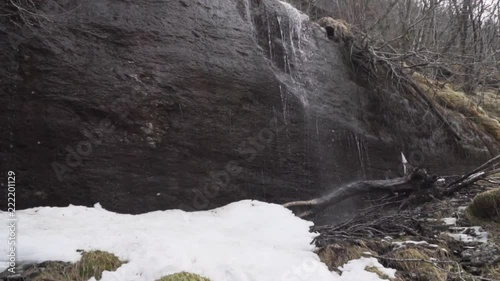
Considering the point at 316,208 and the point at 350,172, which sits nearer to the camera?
the point at 316,208

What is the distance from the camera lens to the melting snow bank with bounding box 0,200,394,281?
3584 millimetres

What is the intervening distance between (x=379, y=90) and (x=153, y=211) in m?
5.18

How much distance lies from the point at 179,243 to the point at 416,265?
243 centimetres

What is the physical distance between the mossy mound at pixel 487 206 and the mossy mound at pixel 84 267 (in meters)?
4.35

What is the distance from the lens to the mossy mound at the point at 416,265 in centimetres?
372

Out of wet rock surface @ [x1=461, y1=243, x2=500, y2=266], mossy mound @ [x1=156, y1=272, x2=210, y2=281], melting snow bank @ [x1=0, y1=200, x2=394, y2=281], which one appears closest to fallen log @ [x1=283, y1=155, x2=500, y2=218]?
melting snow bank @ [x1=0, y1=200, x2=394, y2=281]

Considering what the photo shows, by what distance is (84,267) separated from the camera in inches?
138

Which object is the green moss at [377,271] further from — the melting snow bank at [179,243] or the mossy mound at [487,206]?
the mossy mound at [487,206]

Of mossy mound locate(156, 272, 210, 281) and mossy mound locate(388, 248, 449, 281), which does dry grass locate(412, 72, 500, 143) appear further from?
mossy mound locate(156, 272, 210, 281)

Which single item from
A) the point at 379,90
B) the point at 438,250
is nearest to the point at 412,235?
the point at 438,250

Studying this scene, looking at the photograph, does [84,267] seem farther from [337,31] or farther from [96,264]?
[337,31]

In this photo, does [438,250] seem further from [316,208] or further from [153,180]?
[153,180]

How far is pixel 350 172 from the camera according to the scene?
7.04 m

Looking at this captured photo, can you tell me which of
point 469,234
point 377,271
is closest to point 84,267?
point 377,271
